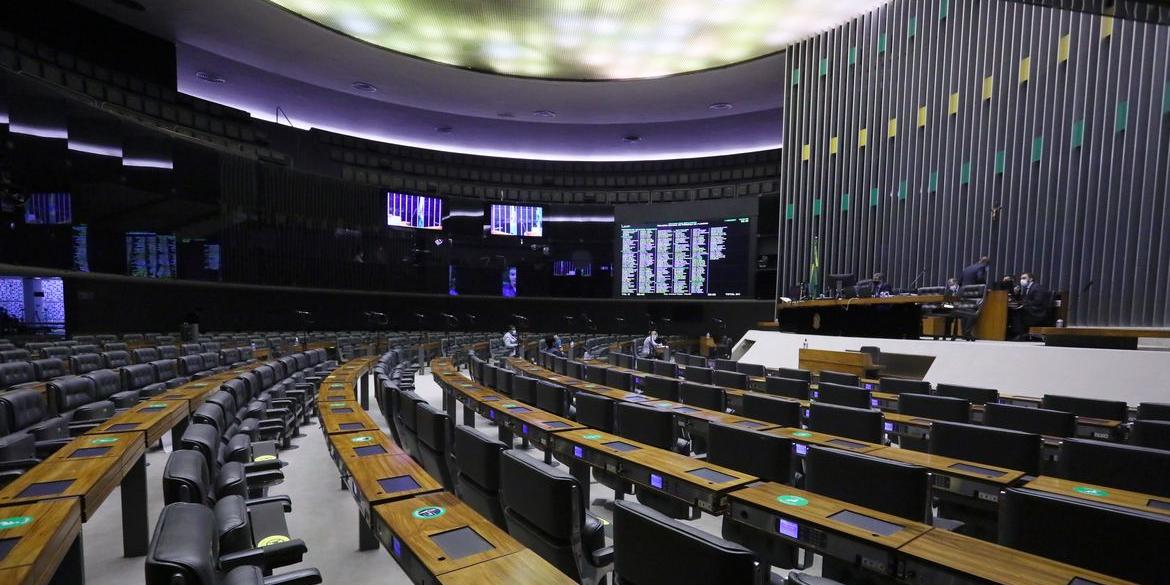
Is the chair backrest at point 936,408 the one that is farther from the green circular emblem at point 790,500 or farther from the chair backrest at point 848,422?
the green circular emblem at point 790,500

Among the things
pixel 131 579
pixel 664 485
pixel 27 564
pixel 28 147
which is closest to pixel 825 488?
pixel 664 485

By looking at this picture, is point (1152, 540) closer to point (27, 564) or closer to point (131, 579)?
point (27, 564)

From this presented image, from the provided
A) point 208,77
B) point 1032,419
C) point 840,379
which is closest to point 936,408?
point 1032,419

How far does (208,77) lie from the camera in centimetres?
1432

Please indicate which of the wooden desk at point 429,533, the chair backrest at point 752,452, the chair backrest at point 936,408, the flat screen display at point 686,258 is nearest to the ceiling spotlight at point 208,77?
the flat screen display at point 686,258

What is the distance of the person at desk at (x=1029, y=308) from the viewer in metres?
7.57

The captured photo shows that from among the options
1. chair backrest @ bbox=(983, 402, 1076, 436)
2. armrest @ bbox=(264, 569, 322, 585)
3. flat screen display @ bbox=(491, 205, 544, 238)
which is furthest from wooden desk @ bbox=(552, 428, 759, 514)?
flat screen display @ bbox=(491, 205, 544, 238)

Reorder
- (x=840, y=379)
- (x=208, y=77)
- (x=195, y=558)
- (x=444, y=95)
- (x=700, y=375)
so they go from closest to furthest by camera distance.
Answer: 1. (x=195, y=558)
2. (x=840, y=379)
3. (x=700, y=375)
4. (x=208, y=77)
5. (x=444, y=95)

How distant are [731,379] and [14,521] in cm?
543

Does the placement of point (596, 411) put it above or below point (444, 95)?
below

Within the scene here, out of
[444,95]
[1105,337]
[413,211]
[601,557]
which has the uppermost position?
[444,95]

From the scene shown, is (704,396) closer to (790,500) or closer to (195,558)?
(790,500)

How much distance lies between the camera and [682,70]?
1439 centimetres

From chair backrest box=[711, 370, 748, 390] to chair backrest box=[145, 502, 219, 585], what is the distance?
16.7ft
